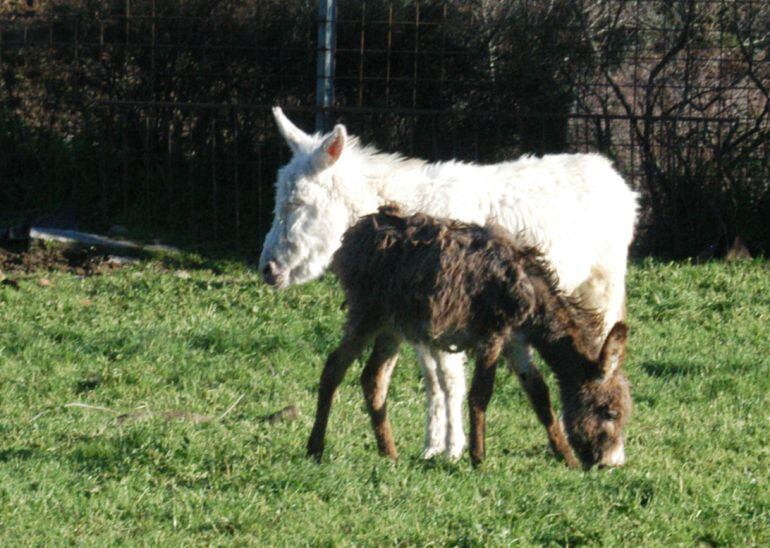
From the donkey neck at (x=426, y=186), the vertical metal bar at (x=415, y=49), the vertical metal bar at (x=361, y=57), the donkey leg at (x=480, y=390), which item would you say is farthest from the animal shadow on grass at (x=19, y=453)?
the vertical metal bar at (x=415, y=49)

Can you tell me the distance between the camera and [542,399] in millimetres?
6375

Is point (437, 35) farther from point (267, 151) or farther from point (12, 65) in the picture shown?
point (12, 65)

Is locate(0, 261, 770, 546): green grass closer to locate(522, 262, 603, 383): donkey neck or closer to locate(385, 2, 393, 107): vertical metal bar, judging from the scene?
locate(522, 262, 603, 383): donkey neck

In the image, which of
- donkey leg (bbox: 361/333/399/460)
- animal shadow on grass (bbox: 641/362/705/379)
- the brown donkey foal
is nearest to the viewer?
the brown donkey foal

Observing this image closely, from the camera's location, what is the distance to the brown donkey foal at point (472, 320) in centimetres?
593

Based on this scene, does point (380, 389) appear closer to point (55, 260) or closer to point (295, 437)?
point (295, 437)

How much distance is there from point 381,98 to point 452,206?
6.06 metres

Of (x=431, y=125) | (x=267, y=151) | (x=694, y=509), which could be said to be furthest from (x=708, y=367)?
(x=267, y=151)

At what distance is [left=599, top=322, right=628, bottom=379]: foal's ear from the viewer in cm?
613

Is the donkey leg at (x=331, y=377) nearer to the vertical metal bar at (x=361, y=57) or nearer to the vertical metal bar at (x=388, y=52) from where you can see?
the vertical metal bar at (x=361, y=57)

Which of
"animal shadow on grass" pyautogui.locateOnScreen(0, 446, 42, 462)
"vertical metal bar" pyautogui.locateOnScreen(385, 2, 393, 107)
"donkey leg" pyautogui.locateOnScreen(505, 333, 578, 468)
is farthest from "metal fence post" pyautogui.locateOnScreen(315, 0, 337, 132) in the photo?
"animal shadow on grass" pyautogui.locateOnScreen(0, 446, 42, 462)

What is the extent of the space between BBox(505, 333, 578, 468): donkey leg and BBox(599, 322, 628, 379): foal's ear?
0.34 meters

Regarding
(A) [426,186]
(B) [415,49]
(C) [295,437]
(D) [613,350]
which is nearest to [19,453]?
(C) [295,437]

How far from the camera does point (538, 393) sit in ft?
20.9
